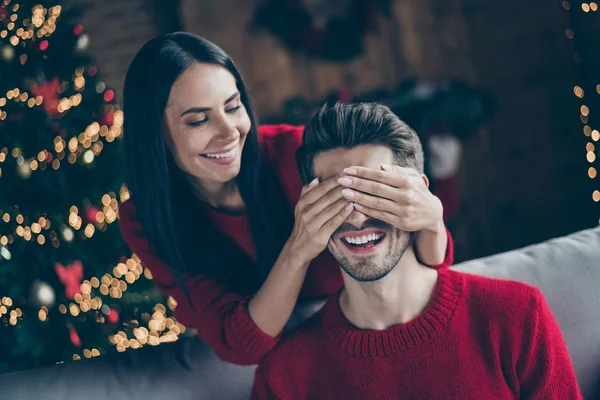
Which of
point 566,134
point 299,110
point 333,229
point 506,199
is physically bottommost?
point 506,199

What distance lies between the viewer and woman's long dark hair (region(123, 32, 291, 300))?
4.37 feet

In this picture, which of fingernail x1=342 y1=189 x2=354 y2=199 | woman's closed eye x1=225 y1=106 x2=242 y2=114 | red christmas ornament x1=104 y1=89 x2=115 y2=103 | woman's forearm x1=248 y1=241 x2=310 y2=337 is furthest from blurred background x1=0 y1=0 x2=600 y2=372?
fingernail x1=342 y1=189 x2=354 y2=199

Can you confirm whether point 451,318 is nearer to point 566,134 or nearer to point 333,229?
point 333,229

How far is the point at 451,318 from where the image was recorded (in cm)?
123

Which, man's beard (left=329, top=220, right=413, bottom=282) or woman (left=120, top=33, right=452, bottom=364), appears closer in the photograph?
man's beard (left=329, top=220, right=413, bottom=282)

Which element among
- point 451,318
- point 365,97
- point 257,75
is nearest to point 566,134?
point 365,97

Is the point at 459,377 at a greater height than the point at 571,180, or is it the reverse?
the point at 459,377

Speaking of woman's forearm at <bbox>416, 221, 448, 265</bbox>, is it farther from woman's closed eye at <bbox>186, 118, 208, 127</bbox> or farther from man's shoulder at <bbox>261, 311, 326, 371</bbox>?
woman's closed eye at <bbox>186, 118, 208, 127</bbox>

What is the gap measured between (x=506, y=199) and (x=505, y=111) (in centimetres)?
49

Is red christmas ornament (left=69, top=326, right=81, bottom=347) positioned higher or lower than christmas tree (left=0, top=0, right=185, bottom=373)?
lower

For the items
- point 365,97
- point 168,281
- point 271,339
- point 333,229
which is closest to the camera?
point 333,229

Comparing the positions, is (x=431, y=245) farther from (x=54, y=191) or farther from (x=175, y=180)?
(x=54, y=191)

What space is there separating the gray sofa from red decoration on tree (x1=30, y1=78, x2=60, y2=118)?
81cm

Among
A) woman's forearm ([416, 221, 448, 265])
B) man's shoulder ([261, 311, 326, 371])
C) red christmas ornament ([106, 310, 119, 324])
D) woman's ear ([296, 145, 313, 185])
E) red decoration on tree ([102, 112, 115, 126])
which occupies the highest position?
woman's ear ([296, 145, 313, 185])
